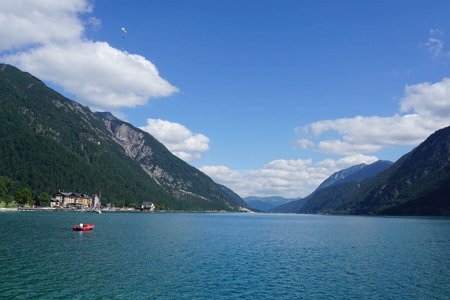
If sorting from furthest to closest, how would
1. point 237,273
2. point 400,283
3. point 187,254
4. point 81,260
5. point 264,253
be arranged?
point 264,253 → point 187,254 → point 81,260 → point 237,273 → point 400,283

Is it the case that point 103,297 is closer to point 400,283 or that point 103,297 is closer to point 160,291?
point 160,291

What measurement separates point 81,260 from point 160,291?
2767 centimetres

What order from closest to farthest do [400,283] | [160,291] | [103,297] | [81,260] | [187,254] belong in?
1. [103,297]
2. [160,291]
3. [400,283]
4. [81,260]
5. [187,254]

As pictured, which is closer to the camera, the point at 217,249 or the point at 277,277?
the point at 277,277

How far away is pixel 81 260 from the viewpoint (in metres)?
74.8

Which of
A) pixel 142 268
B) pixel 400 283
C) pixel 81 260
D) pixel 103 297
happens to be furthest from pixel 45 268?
pixel 400 283

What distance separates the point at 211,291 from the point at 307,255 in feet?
146

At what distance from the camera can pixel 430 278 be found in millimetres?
66812

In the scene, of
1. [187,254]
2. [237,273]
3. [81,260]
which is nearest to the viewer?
[237,273]

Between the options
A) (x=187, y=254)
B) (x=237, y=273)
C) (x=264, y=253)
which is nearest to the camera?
(x=237, y=273)

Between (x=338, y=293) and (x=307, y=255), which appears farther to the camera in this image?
(x=307, y=255)

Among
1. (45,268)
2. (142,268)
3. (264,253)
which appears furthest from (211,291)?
(264,253)

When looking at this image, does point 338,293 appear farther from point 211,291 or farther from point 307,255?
point 307,255

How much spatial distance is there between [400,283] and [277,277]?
18.7 meters
